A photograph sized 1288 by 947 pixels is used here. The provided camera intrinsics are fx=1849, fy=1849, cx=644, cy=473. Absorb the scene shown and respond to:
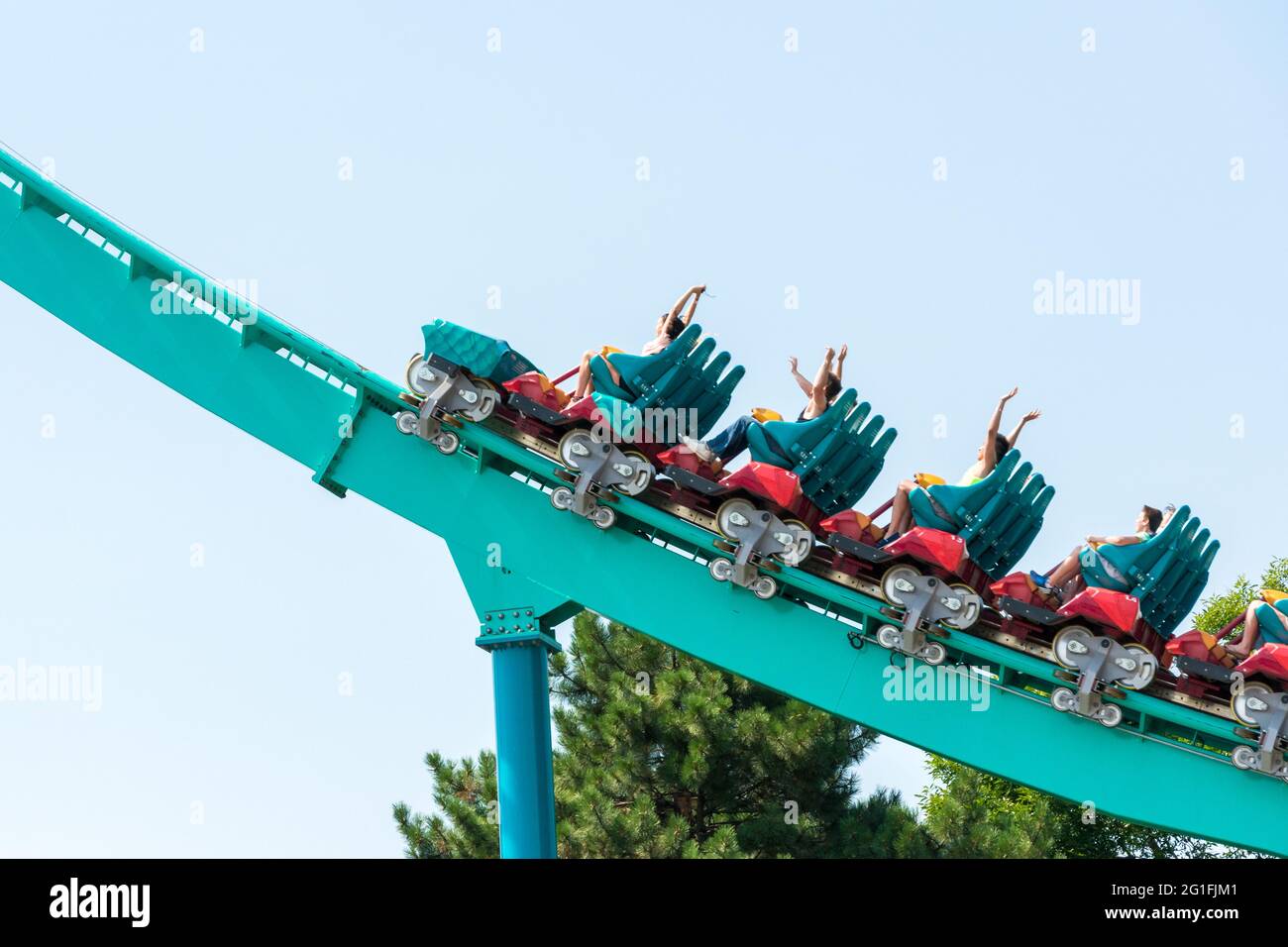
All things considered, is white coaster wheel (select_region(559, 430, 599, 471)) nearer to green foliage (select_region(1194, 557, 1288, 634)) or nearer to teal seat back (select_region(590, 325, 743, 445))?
teal seat back (select_region(590, 325, 743, 445))

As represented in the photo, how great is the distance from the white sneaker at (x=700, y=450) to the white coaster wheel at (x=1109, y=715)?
→ 268 centimetres

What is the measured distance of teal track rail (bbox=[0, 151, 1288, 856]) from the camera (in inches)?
404

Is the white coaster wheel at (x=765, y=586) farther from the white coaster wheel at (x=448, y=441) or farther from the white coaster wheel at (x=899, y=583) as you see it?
Answer: the white coaster wheel at (x=448, y=441)

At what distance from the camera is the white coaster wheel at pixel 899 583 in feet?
34.5

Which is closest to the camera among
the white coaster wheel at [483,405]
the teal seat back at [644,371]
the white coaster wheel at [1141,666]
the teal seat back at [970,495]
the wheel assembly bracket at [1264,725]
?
the wheel assembly bracket at [1264,725]

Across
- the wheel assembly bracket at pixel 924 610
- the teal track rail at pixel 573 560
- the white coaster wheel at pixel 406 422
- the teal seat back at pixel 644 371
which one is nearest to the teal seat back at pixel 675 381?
the teal seat back at pixel 644 371

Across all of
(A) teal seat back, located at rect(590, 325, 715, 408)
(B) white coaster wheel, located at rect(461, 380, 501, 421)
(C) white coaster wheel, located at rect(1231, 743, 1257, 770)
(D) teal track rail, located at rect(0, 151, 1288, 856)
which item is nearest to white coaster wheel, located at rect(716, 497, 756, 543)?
(D) teal track rail, located at rect(0, 151, 1288, 856)

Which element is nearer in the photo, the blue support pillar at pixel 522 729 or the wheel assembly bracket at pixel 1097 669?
the wheel assembly bracket at pixel 1097 669

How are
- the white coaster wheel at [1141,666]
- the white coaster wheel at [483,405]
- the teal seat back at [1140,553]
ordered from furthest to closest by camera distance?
the white coaster wheel at [483,405] < the teal seat back at [1140,553] < the white coaster wheel at [1141,666]

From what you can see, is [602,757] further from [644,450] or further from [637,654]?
[644,450]

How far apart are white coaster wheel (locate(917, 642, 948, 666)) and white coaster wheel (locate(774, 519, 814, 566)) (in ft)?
2.83
